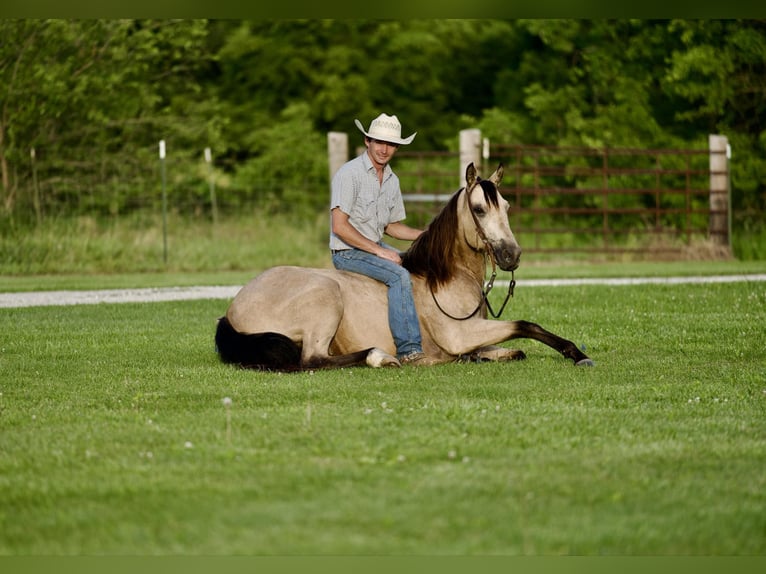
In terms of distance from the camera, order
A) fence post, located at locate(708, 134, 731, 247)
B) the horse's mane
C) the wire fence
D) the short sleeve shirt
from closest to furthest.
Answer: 1. the horse's mane
2. the short sleeve shirt
3. fence post, located at locate(708, 134, 731, 247)
4. the wire fence

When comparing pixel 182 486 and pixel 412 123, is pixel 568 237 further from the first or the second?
pixel 182 486

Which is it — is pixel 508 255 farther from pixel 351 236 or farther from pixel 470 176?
pixel 351 236

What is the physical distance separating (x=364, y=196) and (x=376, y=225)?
30 cm

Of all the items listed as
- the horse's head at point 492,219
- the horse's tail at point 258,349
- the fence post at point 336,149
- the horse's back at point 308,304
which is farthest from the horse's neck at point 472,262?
the fence post at point 336,149

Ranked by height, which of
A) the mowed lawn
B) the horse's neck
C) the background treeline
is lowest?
the mowed lawn

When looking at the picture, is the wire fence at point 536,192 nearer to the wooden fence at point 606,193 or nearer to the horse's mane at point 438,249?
the wooden fence at point 606,193

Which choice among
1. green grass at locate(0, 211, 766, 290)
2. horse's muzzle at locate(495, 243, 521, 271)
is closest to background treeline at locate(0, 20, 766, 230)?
green grass at locate(0, 211, 766, 290)

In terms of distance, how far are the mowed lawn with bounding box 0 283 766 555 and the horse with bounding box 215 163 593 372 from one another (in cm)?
22

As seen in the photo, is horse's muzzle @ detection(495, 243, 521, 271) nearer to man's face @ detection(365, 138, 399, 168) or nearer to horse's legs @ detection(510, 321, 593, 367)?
horse's legs @ detection(510, 321, 593, 367)

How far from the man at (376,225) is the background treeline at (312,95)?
1608 centimetres

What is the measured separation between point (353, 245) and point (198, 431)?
319 centimetres

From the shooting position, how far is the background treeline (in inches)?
1273

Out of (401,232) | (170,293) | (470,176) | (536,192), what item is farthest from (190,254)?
(470,176)

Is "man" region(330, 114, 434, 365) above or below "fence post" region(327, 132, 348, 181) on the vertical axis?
below
